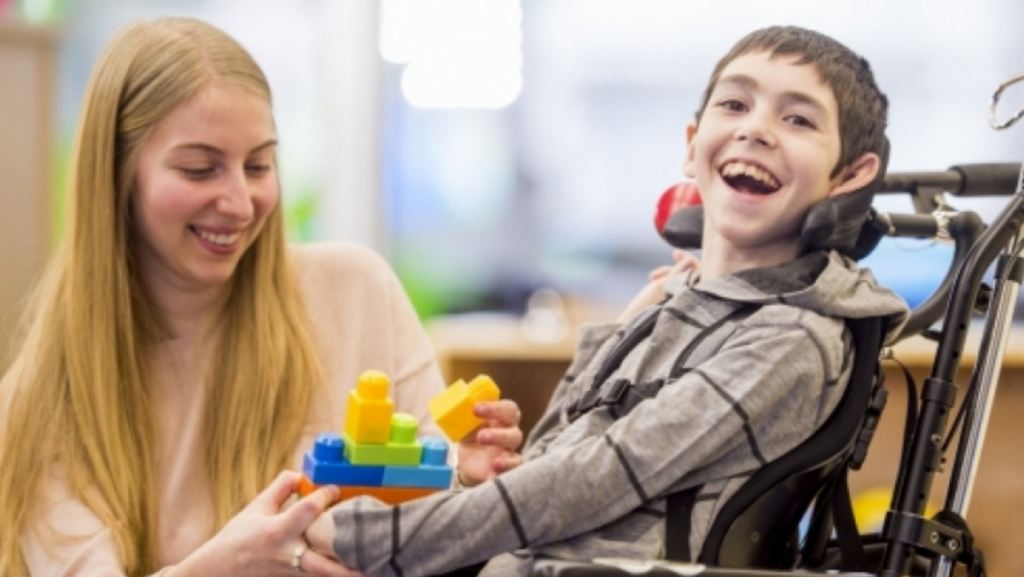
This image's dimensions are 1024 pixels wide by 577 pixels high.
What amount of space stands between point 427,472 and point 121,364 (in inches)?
24.5

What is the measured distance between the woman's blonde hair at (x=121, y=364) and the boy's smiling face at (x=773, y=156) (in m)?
0.67

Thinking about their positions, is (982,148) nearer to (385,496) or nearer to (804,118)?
(804,118)

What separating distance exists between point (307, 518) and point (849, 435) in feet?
1.84

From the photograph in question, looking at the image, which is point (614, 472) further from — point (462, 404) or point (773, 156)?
point (773, 156)

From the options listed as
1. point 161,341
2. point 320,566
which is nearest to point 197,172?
point 161,341

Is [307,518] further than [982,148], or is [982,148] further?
[982,148]

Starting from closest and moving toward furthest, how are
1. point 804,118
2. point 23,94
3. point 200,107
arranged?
point 804,118 → point 200,107 → point 23,94

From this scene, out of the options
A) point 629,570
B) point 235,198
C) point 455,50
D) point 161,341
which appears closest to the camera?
point 629,570

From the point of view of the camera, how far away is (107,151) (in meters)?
1.76

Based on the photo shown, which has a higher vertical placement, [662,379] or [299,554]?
[662,379]

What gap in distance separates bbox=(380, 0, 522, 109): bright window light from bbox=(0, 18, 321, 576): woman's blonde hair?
1.98 metres

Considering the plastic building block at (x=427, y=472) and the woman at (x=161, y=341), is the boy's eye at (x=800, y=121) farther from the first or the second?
the woman at (x=161, y=341)

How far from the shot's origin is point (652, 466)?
1.30m

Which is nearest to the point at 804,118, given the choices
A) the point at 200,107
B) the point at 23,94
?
the point at 200,107
